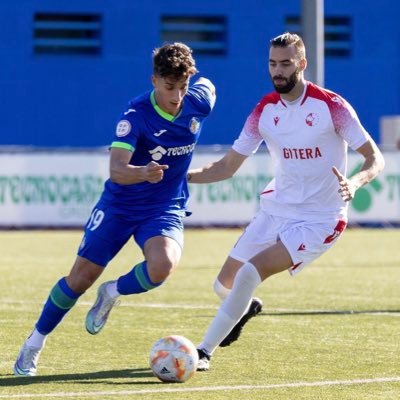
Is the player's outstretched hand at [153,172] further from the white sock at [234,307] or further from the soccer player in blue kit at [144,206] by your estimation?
the white sock at [234,307]

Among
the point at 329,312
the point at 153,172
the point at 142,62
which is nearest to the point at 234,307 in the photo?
the point at 153,172

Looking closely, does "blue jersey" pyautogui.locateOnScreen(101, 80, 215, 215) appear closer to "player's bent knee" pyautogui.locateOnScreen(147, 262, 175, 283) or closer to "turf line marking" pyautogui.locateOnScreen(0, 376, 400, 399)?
"player's bent knee" pyautogui.locateOnScreen(147, 262, 175, 283)

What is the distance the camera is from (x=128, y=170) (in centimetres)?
741

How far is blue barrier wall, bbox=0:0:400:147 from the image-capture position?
31.7m

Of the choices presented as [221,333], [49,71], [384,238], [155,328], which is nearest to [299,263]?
[221,333]

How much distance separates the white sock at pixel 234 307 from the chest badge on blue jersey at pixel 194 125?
0.93 meters

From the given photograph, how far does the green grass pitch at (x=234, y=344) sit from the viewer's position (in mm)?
7121

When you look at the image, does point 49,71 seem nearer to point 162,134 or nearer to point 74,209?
point 74,209

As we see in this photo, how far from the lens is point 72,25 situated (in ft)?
106

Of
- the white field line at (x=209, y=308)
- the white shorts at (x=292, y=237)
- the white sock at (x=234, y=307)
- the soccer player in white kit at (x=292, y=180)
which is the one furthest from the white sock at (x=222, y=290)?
the white field line at (x=209, y=308)

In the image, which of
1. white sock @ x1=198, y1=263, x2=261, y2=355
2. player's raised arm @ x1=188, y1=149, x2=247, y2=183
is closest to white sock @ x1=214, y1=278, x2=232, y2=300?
white sock @ x1=198, y1=263, x2=261, y2=355

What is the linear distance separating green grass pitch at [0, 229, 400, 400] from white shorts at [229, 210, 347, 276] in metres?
0.69

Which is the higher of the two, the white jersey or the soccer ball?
the white jersey

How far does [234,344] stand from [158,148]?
1.87 metres
